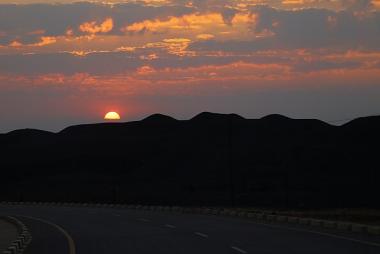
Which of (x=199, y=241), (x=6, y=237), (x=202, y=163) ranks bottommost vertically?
(x=6, y=237)

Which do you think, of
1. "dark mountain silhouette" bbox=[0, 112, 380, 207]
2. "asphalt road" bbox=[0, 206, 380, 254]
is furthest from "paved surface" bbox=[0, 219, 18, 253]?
"dark mountain silhouette" bbox=[0, 112, 380, 207]

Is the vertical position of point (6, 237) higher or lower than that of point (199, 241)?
lower

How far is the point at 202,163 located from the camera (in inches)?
4183

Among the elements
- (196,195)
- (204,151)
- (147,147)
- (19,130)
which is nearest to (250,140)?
(204,151)

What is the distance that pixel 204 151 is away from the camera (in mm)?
111938

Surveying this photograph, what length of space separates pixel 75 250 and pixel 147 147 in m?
109

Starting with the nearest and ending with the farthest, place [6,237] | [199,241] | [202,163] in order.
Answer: [199,241], [6,237], [202,163]

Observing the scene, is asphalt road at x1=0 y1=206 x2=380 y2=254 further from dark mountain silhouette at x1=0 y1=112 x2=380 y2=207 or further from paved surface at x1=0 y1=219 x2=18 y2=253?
dark mountain silhouette at x1=0 y1=112 x2=380 y2=207

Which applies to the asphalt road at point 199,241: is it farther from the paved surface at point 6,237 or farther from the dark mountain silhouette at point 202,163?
the dark mountain silhouette at point 202,163

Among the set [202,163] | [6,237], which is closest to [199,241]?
[6,237]

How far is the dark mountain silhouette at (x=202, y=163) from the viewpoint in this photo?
76375 mm

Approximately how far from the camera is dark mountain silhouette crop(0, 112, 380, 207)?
3007 inches

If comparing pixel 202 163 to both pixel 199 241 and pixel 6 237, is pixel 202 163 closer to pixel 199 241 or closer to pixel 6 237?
pixel 6 237

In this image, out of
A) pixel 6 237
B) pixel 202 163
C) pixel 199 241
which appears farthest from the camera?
pixel 202 163
